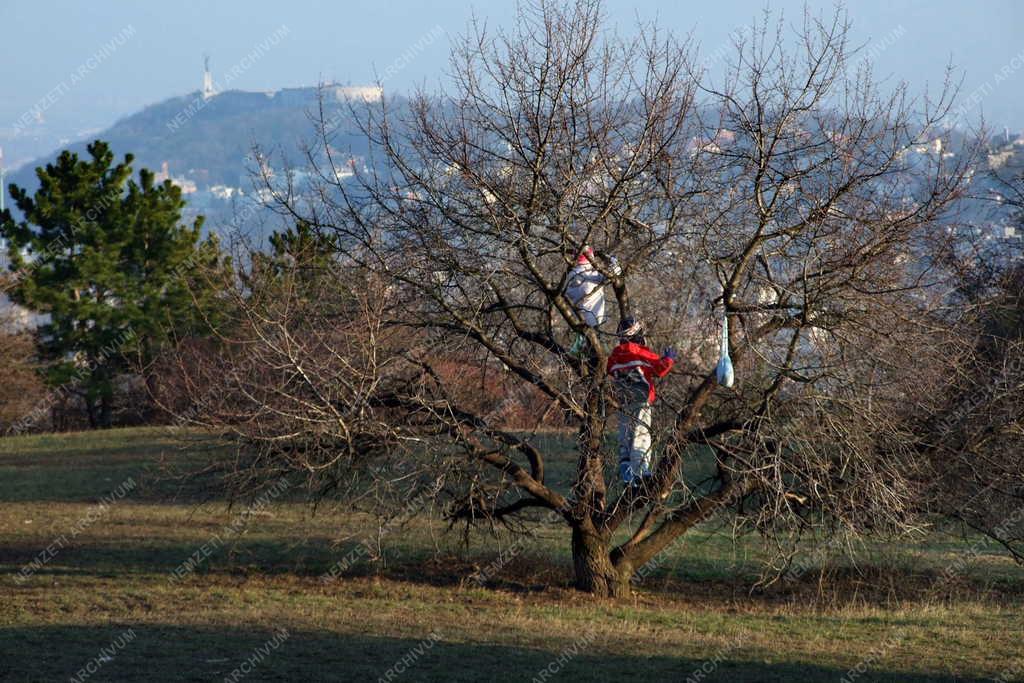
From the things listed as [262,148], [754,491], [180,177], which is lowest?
[754,491]

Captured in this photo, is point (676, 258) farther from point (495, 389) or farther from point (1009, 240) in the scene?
point (1009, 240)

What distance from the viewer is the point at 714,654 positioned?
10742 mm

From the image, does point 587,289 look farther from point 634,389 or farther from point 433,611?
point 433,611

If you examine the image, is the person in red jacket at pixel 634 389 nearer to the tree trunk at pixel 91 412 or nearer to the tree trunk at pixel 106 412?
the tree trunk at pixel 106 412

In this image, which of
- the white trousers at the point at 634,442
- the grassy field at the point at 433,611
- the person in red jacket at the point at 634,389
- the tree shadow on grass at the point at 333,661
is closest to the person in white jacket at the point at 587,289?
the person in red jacket at the point at 634,389

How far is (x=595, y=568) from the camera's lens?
14.5 meters

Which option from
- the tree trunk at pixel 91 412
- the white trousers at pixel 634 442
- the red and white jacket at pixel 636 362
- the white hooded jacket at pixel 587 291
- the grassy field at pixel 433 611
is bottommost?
the tree trunk at pixel 91 412

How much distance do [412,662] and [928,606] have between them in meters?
7.66

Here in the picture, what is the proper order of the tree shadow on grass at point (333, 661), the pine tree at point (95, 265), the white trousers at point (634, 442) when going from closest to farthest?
the tree shadow on grass at point (333, 661) → the white trousers at point (634, 442) → the pine tree at point (95, 265)

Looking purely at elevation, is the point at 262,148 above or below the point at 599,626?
above

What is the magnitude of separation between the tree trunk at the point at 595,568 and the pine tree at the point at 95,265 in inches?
1126

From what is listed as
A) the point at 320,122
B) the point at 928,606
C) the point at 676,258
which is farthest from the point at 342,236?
the point at 928,606

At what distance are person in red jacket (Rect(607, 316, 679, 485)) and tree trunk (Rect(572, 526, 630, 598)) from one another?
1428 mm

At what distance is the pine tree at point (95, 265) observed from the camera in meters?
41.1
